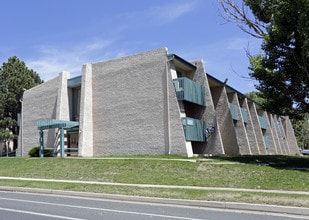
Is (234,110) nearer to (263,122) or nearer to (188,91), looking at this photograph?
(188,91)

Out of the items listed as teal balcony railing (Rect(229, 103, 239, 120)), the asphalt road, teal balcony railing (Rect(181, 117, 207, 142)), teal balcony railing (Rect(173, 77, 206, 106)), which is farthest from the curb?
teal balcony railing (Rect(229, 103, 239, 120))

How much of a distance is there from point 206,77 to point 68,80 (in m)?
12.9

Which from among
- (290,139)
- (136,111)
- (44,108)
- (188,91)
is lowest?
(136,111)

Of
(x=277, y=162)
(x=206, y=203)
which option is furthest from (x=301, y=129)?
(x=206, y=203)

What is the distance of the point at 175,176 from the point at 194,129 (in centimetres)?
984

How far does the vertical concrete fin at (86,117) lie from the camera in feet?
Result: 93.7

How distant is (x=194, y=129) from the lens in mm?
26422

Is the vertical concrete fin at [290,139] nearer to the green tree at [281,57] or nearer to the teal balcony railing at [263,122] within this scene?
the teal balcony railing at [263,122]

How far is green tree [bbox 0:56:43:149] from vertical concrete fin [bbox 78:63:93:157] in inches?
839

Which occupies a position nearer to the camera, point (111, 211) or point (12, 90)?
point (111, 211)

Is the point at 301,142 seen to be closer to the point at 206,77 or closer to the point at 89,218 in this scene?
the point at 206,77

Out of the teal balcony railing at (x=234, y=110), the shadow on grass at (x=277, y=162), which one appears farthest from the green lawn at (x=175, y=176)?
the teal balcony railing at (x=234, y=110)

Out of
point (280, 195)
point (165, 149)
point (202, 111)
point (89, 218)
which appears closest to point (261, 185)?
point (280, 195)

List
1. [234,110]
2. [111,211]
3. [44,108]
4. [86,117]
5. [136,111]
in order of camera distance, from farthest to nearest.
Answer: [234,110], [44,108], [86,117], [136,111], [111,211]
